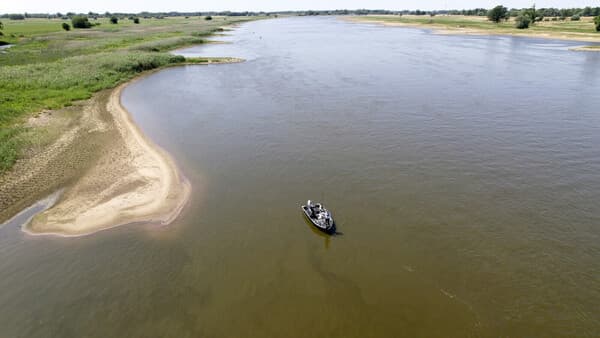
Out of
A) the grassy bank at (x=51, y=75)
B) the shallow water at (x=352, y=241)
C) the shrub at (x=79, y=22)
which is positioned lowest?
the shallow water at (x=352, y=241)

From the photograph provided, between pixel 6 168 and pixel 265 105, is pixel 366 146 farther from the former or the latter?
pixel 6 168

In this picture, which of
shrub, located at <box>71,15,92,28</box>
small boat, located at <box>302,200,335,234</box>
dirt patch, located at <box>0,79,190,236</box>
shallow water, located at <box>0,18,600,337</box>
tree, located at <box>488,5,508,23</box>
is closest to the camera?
shallow water, located at <box>0,18,600,337</box>

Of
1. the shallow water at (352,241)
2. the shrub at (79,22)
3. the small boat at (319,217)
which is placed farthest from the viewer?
the shrub at (79,22)

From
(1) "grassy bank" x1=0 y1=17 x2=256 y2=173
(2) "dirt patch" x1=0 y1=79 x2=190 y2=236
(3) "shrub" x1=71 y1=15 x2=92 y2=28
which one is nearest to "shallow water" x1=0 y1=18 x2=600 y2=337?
(2) "dirt patch" x1=0 y1=79 x2=190 y2=236

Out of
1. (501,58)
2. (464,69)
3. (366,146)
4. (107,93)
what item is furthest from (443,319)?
(501,58)

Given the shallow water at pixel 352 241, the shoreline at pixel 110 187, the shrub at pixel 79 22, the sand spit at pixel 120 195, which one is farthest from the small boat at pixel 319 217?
the shrub at pixel 79 22

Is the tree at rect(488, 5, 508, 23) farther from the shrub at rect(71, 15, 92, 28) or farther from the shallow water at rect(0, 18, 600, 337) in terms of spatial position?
the shrub at rect(71, 15, 92, 28)

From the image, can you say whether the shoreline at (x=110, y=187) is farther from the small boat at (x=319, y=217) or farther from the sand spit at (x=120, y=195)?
the small boat at (x=319, y=217)
